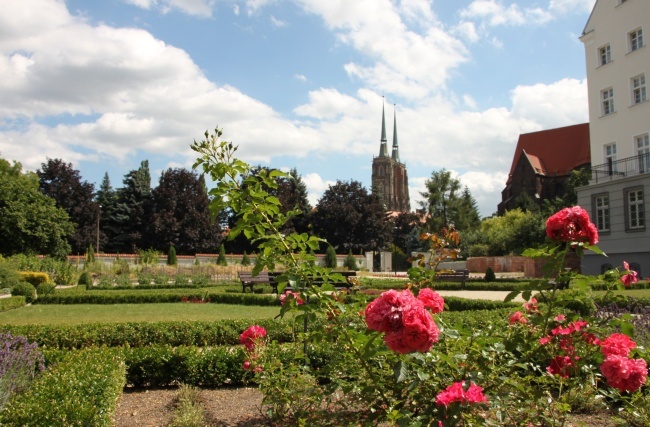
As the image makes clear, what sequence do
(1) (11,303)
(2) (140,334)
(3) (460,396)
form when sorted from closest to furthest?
1. (3) (460,396)
2. (2) (140,334)
3. (1) (11,303)

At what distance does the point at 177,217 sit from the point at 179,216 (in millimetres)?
213

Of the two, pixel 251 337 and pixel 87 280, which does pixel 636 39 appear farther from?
pixel 87 280

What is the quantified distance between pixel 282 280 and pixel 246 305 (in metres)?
13.3

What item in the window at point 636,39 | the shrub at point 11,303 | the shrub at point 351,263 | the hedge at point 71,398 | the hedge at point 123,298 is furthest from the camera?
the shrub at point 351,263

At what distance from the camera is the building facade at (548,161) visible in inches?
2185

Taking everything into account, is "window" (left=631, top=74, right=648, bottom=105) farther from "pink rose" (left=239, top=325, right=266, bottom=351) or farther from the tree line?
"pink rose" (left=239, top=325, right=266, bottom=351)

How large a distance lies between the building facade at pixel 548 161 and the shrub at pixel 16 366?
55.4 meters

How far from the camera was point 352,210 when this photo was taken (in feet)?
179

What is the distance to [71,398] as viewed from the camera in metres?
3.88

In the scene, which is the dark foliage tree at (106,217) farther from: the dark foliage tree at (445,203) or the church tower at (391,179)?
the church tower at (391,179)

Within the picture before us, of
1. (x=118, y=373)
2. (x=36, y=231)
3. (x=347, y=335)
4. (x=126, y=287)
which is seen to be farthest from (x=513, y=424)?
(x=36, y=231)

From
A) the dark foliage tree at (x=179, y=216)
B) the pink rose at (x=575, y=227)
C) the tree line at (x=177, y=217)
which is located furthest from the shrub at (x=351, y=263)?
the pink rose at (x=575, y=227)

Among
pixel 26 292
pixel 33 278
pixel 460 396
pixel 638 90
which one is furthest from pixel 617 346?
pixel 638 90

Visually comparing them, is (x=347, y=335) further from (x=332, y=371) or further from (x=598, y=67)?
(x=598, y=67)
